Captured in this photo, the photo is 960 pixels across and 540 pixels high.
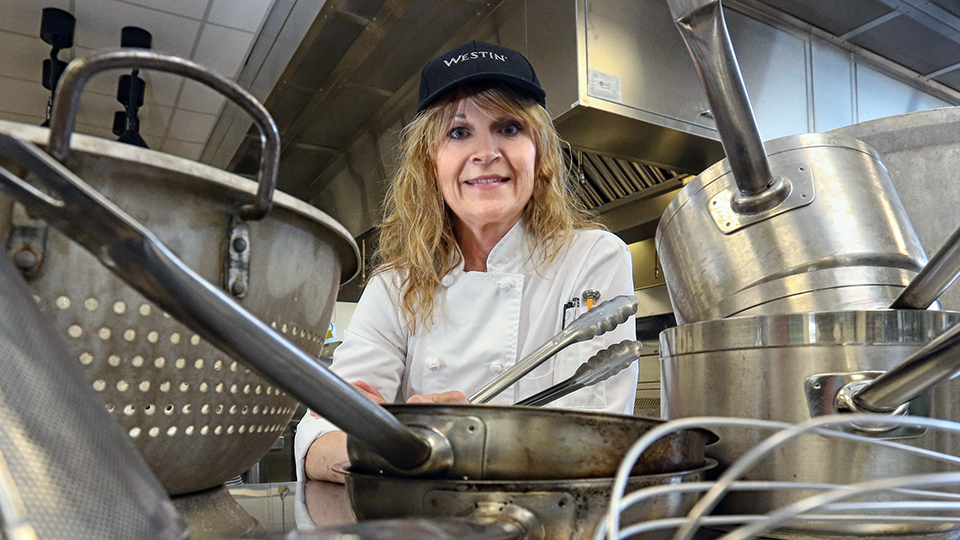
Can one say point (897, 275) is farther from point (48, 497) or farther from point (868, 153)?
point (48, 497)

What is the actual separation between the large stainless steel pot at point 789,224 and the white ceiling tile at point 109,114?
2.87m

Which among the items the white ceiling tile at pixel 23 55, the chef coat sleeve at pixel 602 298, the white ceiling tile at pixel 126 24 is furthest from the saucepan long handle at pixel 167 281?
the white ceiling tile at pixel 23 55

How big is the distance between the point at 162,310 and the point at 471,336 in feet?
2.21

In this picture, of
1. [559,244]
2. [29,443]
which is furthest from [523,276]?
[29,443]

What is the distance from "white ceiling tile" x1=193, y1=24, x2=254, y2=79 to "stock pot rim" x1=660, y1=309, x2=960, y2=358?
2322 mm

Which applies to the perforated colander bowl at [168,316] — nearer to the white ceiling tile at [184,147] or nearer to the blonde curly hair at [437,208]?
the blonde curly hair at [437,208]

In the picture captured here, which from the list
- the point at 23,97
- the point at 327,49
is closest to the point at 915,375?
the point at 327,49

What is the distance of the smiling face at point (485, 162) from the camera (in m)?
0.91

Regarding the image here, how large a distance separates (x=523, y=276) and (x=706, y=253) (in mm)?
453

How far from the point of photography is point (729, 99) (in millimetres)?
372

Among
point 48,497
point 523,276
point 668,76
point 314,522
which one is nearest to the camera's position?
point 48,497

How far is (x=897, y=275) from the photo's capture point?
Result: 41 centimetres

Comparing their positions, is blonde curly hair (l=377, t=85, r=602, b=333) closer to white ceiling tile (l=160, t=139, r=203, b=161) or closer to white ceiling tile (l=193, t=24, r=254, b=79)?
white ceiling tile (l=193, t=24, r=254, b=79)

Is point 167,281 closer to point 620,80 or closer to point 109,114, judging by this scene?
point 620,80
